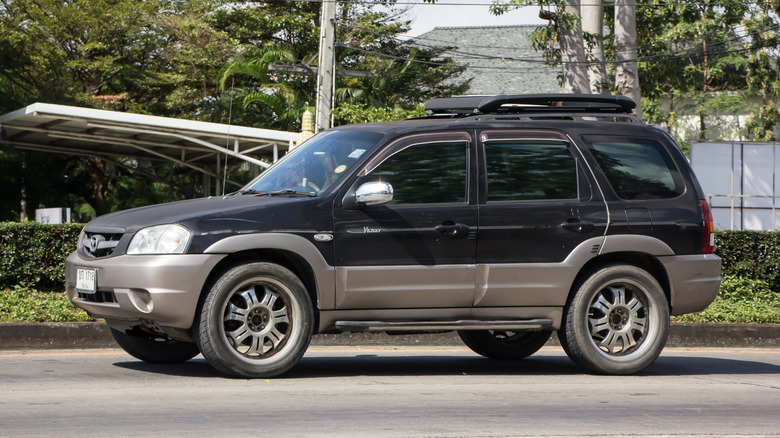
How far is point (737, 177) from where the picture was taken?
24594 millimetres

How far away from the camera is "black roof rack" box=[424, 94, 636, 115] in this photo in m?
8.45

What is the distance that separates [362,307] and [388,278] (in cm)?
28

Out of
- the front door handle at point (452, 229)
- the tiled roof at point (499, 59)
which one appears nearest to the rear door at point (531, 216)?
the front door handle at point (452, 229)

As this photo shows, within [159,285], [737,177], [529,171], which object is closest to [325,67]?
[737,177]

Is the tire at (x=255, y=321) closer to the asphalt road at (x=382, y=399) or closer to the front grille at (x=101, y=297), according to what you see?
the asphalt road at (x=382, y=399)

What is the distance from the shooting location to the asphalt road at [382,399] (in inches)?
227

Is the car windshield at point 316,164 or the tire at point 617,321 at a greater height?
the car windshield at point 316,164

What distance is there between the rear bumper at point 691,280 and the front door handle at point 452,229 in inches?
66.0

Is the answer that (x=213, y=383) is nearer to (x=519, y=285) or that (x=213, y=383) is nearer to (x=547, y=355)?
(x=519, y=285)

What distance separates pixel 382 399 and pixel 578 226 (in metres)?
2.22

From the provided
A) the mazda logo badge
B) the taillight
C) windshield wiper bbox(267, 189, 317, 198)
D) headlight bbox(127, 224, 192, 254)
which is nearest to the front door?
windshield wiper bbox(267, 189, 317, 198)

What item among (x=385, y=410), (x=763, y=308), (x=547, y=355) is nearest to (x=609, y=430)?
(x=385, y=410)

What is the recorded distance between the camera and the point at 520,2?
1697 cm

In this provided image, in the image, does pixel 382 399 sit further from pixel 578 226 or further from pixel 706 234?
pixel 706 234
